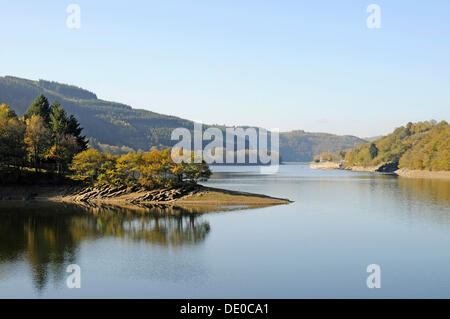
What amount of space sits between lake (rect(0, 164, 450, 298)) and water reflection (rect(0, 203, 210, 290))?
130mm

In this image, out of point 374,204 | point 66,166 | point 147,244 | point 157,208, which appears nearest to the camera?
point 147,244

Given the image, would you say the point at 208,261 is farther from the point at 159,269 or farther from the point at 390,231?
the point at 390,231

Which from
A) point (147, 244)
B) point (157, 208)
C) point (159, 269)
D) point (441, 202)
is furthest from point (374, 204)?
point (159, 269)

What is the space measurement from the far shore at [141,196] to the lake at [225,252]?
27.5ft

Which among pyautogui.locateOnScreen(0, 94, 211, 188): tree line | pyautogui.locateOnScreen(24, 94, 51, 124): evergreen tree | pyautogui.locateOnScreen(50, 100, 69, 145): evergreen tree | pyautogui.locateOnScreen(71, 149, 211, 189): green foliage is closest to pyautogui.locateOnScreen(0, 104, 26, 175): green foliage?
pyautogui.locateOnScreen(0, 94, 211, 188): tree line

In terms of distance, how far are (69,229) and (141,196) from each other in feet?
101

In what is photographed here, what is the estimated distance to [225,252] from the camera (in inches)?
1706

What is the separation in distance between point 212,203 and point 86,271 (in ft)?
151

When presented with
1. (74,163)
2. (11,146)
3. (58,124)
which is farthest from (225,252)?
(58,124)

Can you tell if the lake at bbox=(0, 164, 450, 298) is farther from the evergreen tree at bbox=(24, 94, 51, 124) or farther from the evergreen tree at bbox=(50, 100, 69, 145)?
the evergreen tree at bbox=(24, 94, 51, 124)

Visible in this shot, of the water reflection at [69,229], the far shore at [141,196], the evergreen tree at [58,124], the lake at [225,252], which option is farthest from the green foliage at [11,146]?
the lake at [225,252]

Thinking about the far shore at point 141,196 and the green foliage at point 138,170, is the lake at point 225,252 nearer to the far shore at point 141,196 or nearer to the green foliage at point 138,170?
the far shore at point 141,196

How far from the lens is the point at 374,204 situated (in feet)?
276

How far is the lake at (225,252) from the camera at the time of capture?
3170 cm
